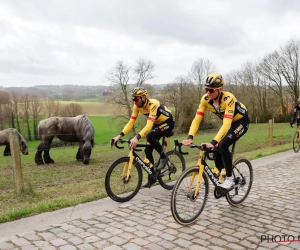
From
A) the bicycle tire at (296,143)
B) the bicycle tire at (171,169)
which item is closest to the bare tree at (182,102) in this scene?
the bicycle tire at (296,143)

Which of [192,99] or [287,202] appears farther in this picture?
[192,99]

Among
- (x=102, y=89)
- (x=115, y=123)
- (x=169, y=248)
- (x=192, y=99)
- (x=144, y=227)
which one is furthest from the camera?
(x=102, y=89)

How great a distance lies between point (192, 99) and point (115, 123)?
11911mm

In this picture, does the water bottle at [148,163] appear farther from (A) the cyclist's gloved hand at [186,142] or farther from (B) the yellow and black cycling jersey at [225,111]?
(A) the cyclist's gloved hand at [186,142]

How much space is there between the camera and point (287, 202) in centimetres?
532

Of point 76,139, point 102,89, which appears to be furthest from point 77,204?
point 102,89

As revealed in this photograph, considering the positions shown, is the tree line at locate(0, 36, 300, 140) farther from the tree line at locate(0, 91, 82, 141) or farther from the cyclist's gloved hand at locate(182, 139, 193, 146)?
the cyclist's gloved hand at locate(182, 139, 193, 146)

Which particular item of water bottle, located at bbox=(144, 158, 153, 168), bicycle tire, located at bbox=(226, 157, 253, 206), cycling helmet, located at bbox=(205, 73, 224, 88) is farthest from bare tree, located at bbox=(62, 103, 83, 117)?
cycling helmet, located at bbox=(205, 73, 224, 88)

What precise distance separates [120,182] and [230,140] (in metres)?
2.22

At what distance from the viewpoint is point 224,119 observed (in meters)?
4.43

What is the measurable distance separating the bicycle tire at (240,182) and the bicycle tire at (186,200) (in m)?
0.73

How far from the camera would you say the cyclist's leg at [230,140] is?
4.48 m

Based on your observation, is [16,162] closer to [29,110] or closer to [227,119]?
[227,119]

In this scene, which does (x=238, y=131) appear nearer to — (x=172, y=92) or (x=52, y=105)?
(x=172, y=92)
